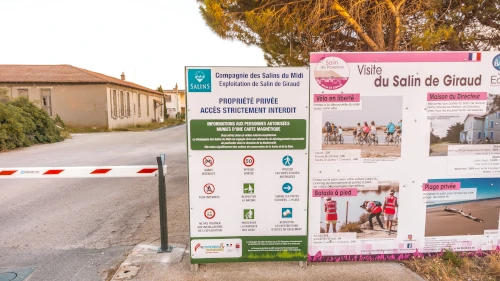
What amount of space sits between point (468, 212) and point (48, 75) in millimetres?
33206

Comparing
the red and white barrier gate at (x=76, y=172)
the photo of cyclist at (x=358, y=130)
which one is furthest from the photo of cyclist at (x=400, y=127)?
the red and white barrier gate at (x=76, y=172)

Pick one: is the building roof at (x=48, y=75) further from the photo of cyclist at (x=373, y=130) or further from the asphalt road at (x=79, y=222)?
the photo of cyclist at (x=373, y=130)

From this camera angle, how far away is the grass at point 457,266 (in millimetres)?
3346

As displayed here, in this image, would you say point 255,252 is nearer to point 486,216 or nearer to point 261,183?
point 261,183

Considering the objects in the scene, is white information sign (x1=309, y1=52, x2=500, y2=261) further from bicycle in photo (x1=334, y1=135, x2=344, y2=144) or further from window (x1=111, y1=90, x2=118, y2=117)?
window (x1=111, y1=90, x2=118, y2=117)

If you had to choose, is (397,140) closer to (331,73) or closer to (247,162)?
(331,73)

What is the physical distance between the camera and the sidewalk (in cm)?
335

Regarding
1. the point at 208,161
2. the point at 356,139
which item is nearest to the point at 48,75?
the point at 208,161

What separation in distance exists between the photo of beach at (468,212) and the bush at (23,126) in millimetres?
16529

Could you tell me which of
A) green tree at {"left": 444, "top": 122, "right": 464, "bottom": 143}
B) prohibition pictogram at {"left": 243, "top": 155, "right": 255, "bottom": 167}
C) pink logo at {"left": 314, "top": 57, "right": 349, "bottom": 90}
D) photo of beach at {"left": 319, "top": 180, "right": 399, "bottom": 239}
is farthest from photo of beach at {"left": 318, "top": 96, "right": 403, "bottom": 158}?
prohibition pictogram at {"left": 243, "top": 155, "right": 255, "bottom": 167}

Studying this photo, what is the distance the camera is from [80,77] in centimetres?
2855

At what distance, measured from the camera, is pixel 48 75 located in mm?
28719

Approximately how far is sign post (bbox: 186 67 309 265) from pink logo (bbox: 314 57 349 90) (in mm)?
178

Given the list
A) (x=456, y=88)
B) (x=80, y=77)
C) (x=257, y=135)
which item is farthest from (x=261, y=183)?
(x=80, y=77)
